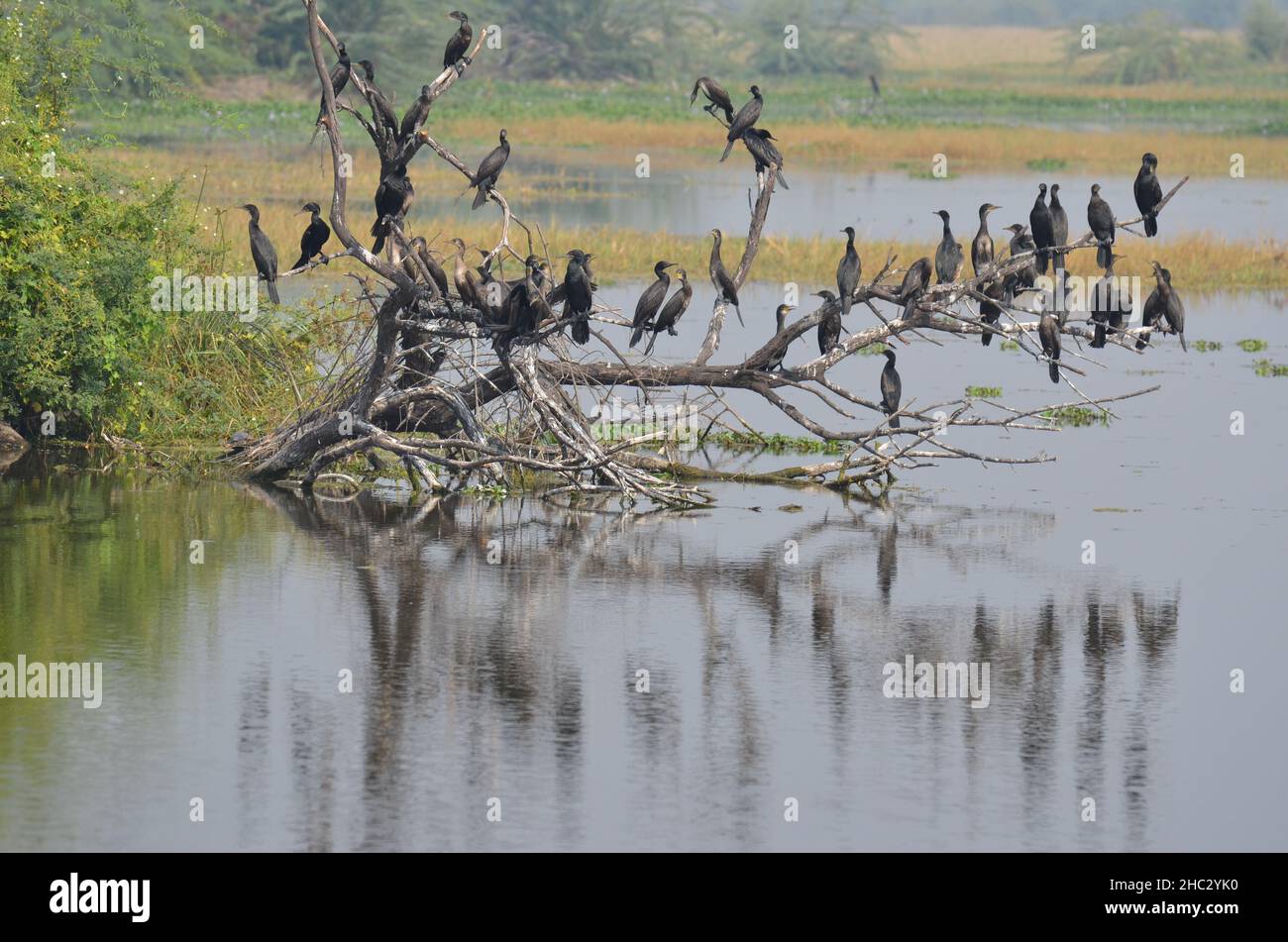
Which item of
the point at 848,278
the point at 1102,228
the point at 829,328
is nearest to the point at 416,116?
the point at 848,278

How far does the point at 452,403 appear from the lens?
45.3ft

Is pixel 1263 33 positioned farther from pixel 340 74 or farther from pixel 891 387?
pixel 340 74

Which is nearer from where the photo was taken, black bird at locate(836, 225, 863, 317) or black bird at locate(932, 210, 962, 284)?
black bird at locate(836, 225, 863, 317)

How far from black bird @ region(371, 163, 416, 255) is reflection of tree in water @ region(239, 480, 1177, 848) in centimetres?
184

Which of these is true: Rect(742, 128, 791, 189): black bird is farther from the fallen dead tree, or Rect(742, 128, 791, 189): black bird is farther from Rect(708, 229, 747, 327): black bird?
Rect(708, 229, 747, 327): black bird

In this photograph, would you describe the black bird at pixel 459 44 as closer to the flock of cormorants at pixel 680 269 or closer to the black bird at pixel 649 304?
the flock of cormorants at pixel 680 269

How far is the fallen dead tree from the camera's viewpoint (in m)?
13.4

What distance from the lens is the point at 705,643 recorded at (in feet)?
35.0

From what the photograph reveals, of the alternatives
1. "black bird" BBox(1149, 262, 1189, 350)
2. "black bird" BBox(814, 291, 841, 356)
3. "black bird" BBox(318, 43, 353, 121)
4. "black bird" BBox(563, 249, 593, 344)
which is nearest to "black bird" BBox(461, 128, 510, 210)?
"black bird" BBox(563, 249, 593, 344)

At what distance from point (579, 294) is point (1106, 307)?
12.5 ft

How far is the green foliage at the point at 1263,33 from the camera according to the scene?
95562mm

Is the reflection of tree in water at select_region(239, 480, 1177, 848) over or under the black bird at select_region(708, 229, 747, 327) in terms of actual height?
under

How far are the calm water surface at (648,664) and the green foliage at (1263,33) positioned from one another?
85632 millimetres

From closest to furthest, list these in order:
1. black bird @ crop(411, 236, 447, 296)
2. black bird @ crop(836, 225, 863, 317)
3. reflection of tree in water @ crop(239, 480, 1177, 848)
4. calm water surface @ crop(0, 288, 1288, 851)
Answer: calm water surface @ crop(0, 288, 1288, 851), reflection of tree in water @ crop(239, 480, 1177, 848), black bird @ crop(411, 236, 447, 296), black bird @ crop(836, 225, 863, 317)
